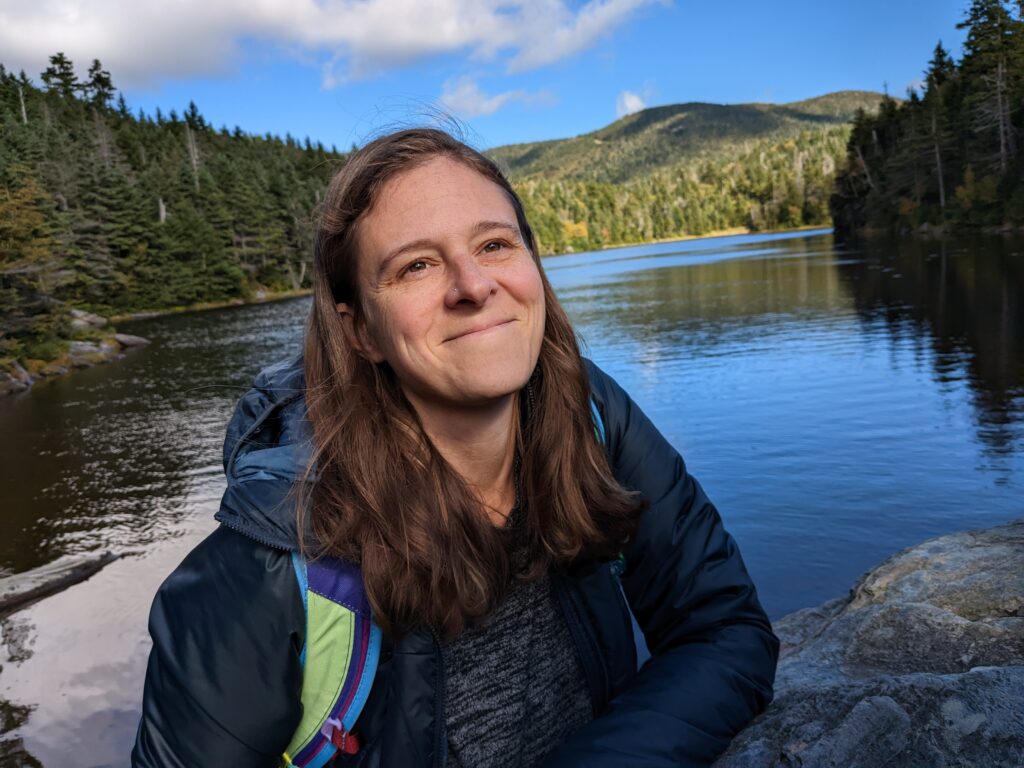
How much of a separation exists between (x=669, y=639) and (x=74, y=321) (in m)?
37.2

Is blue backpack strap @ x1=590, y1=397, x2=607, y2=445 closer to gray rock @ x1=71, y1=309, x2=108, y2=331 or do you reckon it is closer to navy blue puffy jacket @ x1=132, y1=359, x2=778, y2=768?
navy blue puffy jacket @ x1=132, y1=359, x2=778, y2=768

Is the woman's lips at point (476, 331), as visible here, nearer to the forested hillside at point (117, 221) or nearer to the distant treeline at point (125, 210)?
the distant treeline at point (125, 210)

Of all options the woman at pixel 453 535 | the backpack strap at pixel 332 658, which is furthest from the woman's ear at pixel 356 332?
the backpack strap at pixel 332 658

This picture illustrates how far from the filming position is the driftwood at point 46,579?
754 centimetres

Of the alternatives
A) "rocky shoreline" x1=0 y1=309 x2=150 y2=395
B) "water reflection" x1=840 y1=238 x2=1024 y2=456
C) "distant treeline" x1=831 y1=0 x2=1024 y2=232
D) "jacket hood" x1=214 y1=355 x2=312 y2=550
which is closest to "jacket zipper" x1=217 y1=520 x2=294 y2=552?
"jacket hood" x1=214 y1=355 x2=312 y2=550

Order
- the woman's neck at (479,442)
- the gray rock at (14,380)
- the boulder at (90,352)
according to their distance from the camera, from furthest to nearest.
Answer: the boulder at (90,352)
the gray rock at (14,380)
the woman's neck at (479,442)

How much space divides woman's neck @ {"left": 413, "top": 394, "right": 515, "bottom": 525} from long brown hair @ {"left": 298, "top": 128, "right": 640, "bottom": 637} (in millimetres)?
42

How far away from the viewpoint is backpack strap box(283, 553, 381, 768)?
1344 mm

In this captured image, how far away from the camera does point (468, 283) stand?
1.56 meters

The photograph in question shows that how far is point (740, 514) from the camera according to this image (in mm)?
7934

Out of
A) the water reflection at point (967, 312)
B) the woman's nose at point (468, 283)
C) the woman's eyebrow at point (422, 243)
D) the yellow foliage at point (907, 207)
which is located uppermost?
the yellow foliage at point (907, 207)

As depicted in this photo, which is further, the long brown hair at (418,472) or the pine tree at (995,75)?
the pine tree at (995,75)

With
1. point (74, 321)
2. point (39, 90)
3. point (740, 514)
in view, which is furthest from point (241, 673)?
point (39, 90)

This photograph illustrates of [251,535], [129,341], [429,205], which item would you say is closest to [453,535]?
[251,535]
